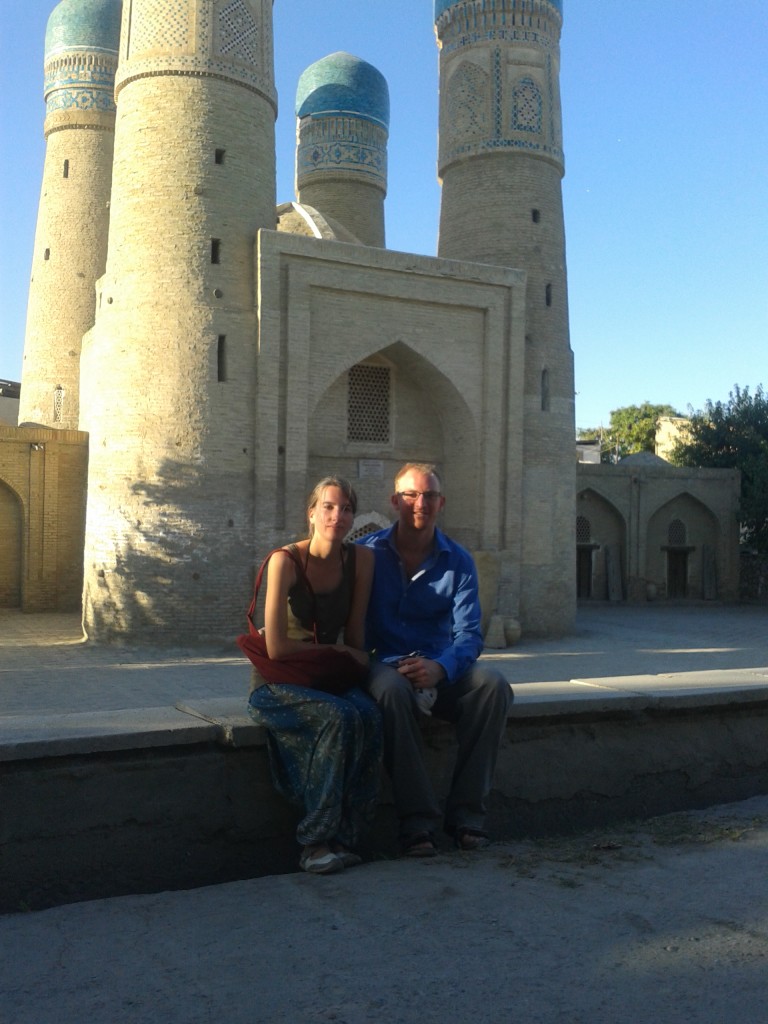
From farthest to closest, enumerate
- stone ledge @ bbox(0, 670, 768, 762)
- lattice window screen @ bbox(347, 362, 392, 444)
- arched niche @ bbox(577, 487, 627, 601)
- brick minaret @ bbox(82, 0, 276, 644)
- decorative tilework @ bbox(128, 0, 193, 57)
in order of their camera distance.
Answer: arched niche @ bbox(577, 487, 627, 601) → lattice window screen @ bbox(347, 362, 392, 444) → decorative tilework @ bbox(128, 0, 193, 57) → brick minaret @ bbox(82, 0, 276, 644) → stone ledge @ bbox(0, 670, 768, 762)

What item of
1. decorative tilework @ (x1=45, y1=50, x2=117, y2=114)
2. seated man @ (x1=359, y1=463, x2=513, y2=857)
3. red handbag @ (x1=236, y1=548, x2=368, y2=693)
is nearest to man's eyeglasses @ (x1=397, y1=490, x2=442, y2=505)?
seated man @ (x1=359, y1=463, x2=513, y2=857)

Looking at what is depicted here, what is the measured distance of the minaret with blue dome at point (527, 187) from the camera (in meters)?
18.5

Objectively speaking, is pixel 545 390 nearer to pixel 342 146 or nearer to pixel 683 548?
pixel 342 146

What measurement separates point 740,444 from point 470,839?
→ 1043 inches

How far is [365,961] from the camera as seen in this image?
257cm

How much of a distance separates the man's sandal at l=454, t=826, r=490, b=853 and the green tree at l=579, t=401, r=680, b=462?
40964 millimetres

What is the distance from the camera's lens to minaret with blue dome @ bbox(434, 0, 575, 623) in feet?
60.8

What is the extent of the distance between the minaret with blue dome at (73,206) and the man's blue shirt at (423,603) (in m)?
19.6

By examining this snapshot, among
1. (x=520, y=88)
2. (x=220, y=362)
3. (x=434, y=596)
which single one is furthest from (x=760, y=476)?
(x=434, y=596)

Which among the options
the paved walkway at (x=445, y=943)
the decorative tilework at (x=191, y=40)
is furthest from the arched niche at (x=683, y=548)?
the paved walkway at (x=445, y=943)

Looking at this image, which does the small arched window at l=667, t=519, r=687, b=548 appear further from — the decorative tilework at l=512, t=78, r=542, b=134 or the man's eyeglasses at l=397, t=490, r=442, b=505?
the man's eyeglasses at l=397, t=490, r=442, b=505

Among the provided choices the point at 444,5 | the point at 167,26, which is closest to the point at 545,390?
the point at 444,5

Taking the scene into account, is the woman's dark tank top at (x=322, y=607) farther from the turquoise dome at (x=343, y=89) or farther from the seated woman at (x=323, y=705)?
the turquoise dome at (x=343, y=89)

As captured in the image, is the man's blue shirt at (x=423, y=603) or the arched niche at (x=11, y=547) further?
the arched niche at (x=11, y=547)
